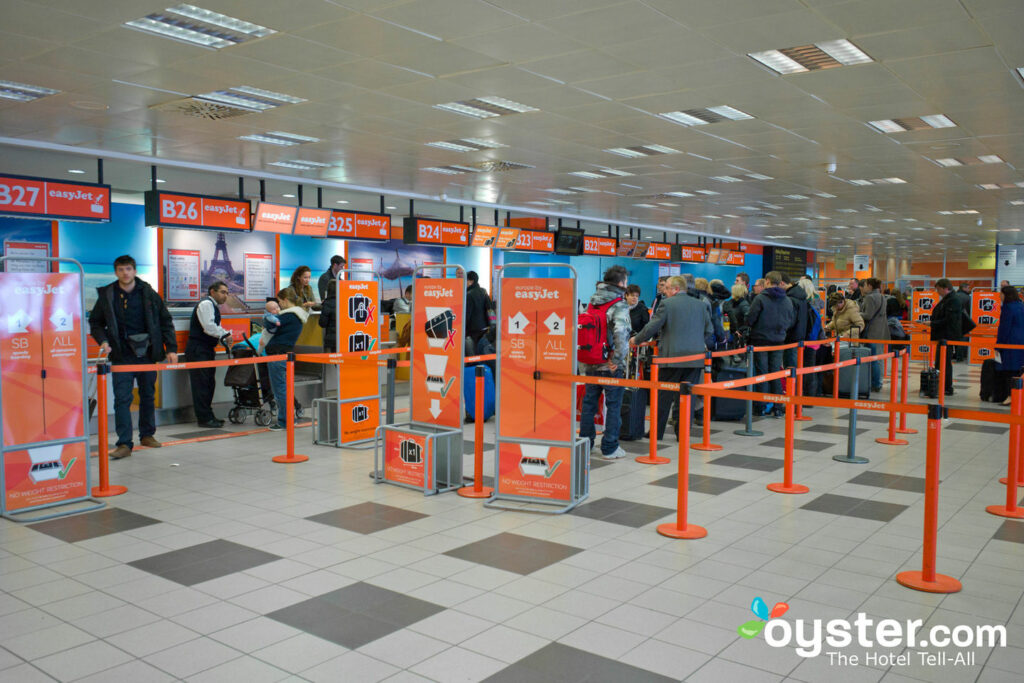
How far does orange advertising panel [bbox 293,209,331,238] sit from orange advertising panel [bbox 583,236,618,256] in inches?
282

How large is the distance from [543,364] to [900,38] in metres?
3.29

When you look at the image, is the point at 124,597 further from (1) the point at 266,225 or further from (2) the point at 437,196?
(2) the point at 437,196

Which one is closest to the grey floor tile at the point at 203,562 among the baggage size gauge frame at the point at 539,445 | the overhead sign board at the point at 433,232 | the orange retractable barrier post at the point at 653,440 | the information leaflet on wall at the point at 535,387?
the baggage size gauge frame at the point at 539,445

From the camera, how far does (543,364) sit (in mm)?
5664

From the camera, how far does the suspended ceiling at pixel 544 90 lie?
4.91m

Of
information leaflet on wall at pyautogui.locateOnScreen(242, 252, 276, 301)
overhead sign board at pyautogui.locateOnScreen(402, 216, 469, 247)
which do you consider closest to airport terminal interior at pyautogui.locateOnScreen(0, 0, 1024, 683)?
overhead sign board at pyautogui.locateOnScreen(402, 216, 469, 247)

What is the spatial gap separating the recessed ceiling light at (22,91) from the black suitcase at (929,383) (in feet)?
38.4

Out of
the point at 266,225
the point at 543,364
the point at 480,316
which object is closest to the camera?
the point at 543,364

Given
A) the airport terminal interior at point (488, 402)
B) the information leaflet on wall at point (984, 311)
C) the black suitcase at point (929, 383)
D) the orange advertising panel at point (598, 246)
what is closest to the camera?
the airport terminal interior at point (488, 402)

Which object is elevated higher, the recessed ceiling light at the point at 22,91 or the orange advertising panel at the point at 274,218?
the recessed ceiling light at the point at 22,91

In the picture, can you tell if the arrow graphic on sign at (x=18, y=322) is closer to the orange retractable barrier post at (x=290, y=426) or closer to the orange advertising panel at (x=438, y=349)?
the orange retractable barrier post at (x=290, y=426)

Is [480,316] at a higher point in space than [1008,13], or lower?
lower

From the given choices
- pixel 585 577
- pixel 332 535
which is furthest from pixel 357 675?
pixel 332 535

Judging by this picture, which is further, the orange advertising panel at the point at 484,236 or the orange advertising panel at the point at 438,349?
the orange advertising panel at the point at 484,236
